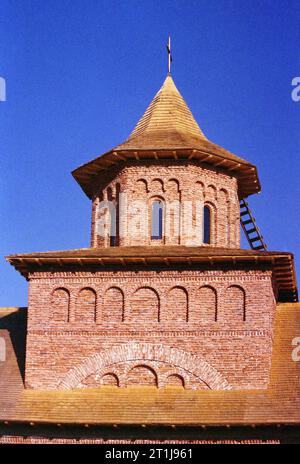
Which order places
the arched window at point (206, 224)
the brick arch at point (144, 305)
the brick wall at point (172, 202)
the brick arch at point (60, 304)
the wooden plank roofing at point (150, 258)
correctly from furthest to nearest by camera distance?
the arched window at point (206, 224) → the brick wall at point (172, 202) → the brick arch at point (60, 304) → the brick arch at point (144, 305) → the wooden plank roofing at point (150, 258)

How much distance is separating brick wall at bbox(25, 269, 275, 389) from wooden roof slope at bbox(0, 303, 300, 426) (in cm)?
32

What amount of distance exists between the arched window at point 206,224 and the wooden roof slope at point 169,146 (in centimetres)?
143

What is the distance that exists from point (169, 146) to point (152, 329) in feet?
20.0

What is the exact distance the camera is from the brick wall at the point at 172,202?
30.3 m

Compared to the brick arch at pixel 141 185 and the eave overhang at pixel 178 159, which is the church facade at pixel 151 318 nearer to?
the brick arch at pixel 141 185

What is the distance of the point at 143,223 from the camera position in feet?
99.8

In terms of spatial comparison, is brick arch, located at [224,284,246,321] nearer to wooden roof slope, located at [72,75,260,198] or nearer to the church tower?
the church tower

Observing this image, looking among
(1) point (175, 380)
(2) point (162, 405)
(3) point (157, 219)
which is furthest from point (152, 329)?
(3) point (157, 219)

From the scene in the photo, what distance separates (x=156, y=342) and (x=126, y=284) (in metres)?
1.81

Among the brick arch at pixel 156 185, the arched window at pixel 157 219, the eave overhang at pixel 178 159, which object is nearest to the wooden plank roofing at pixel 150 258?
the arched window at pixel 157 219

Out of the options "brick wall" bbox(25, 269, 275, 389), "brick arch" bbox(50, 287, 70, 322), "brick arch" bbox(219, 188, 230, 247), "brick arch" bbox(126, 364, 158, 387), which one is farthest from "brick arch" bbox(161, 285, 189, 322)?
"brick arch" bbox(219, 188, 230, 247)

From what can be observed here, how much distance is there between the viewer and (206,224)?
31.0 metres
